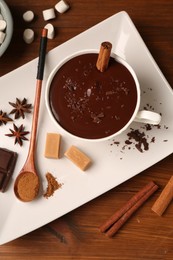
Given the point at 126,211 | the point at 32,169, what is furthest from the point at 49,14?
the point at 126,211

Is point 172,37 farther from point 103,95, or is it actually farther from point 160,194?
point 160,194

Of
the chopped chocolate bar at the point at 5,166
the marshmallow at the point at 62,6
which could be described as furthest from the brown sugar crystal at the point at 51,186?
the marshmallow at the point at 62,6

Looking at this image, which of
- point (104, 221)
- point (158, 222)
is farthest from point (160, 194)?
point (104, 221)

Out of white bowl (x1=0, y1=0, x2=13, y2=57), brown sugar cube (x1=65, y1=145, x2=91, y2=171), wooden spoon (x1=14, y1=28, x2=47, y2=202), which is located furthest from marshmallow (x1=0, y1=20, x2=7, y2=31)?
brown sugar cube (x1=65, y1=145, x2=91, y2=171)

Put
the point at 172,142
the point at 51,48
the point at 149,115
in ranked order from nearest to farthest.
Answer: the point at 149,115, the point at 172,142, the point at 51,48

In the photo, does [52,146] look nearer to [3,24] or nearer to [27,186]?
[27,186]

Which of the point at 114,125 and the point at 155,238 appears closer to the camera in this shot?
the point at 114,125

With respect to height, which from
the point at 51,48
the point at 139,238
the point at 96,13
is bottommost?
the point at 139,238
